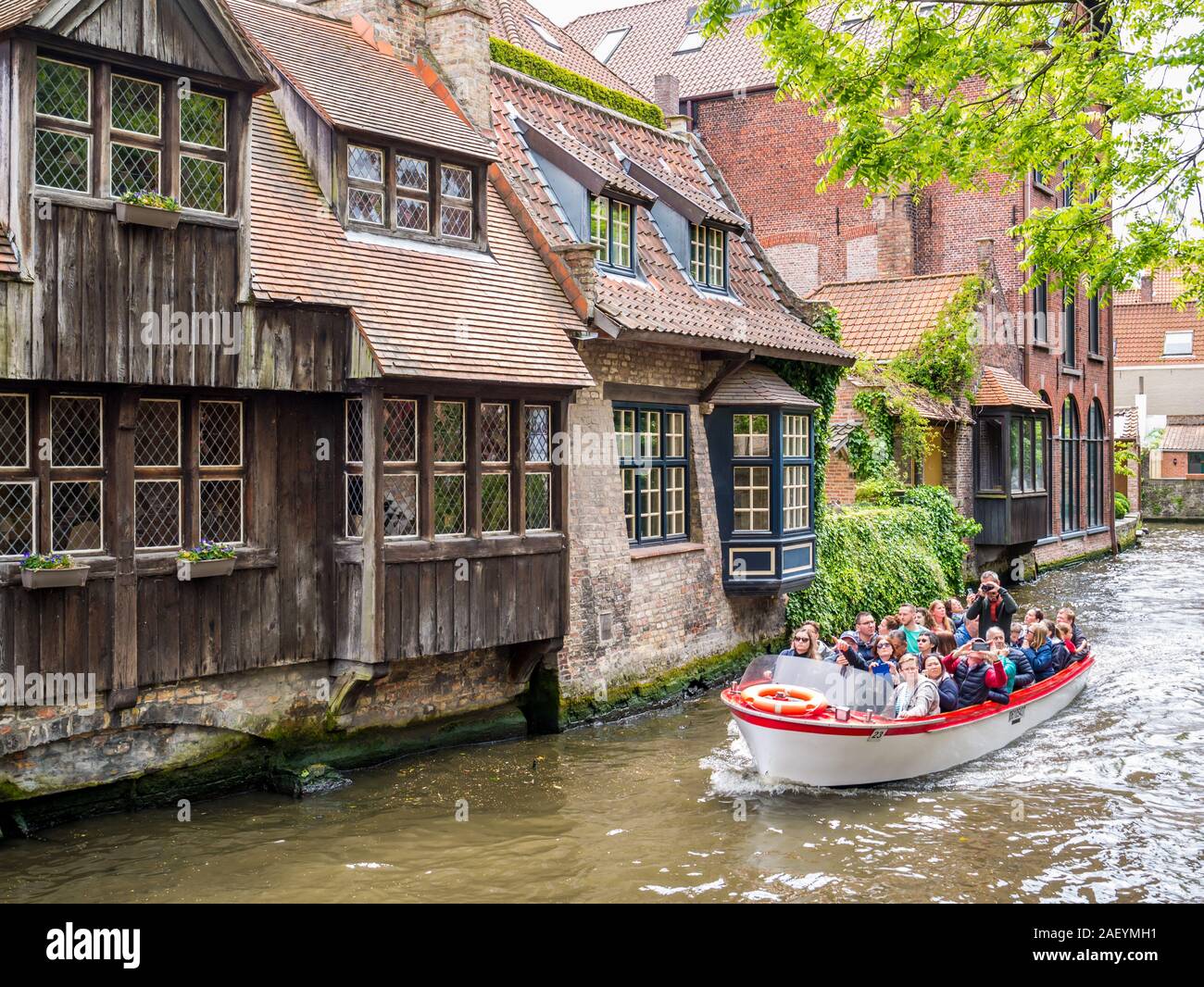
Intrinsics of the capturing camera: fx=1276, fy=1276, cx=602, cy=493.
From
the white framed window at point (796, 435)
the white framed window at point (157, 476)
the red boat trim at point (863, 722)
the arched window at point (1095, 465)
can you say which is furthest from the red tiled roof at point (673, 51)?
the white framed window at point (157, 476)

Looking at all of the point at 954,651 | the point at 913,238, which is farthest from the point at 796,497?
the point at 913,238

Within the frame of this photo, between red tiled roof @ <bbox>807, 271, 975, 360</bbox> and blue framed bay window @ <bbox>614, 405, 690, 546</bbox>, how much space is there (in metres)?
11.2

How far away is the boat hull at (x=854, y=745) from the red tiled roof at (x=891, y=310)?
1500 cm

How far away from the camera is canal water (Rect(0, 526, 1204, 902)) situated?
9562 millimetres

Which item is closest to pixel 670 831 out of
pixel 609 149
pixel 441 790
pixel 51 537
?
pixel 441 790

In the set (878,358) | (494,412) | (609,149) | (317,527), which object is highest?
(609,149)

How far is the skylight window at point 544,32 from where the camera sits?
25812 mm

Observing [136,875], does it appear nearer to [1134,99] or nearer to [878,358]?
[1134,99]

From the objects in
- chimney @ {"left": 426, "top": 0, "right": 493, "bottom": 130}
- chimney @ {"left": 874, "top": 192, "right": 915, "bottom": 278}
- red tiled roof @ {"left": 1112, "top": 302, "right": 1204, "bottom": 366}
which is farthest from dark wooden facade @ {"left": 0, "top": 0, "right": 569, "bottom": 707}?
red tiled roof @ {"left": 1112, "top": 302, "right": 1204, "bottom": 366}

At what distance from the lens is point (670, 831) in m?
11.1

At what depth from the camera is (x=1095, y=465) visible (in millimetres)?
35844

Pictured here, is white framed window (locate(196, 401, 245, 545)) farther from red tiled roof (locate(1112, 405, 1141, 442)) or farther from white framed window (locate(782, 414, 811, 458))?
red tiled roof (locate(1112, 405, 1141, 442))
